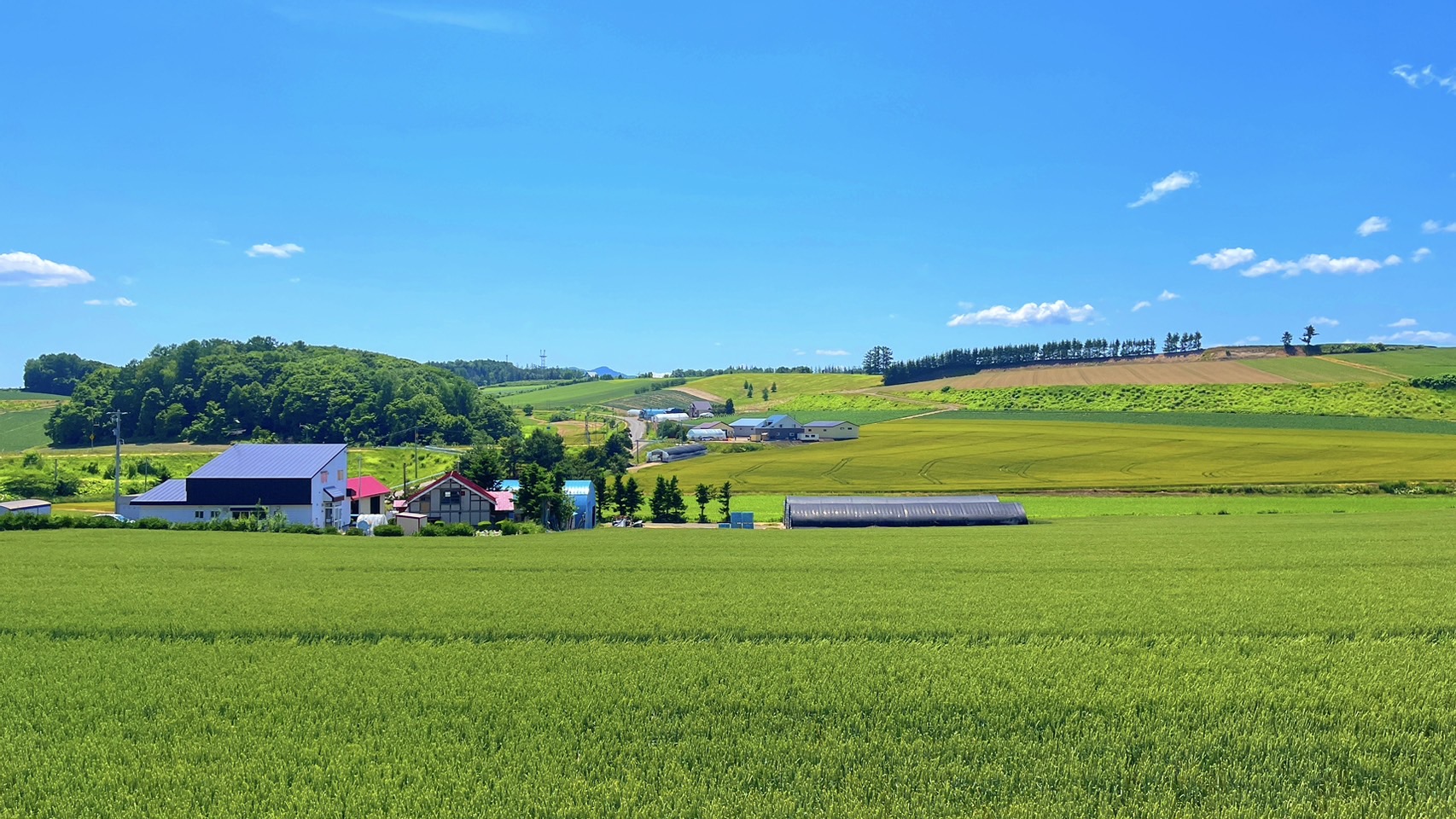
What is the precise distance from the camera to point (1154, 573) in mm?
24047

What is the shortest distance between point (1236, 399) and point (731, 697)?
496ft

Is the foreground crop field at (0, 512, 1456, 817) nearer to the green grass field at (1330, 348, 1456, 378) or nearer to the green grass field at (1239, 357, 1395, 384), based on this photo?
the green grass field at (1239, 357, 1395, 384)

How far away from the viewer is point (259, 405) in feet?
499

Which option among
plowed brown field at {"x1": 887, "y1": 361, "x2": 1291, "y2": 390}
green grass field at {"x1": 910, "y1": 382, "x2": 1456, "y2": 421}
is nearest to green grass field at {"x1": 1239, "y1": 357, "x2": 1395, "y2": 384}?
plowed brown field at {"x1": 887, "y1": 361, "x2": 1291, "y2": 390}

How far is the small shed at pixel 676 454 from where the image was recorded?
115 meters

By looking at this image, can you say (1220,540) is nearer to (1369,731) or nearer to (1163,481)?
(1369,731)

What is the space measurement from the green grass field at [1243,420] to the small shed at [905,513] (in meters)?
76.5

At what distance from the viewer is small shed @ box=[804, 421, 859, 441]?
13200 centimetres

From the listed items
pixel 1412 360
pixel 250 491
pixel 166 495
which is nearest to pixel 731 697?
pixel 250 491

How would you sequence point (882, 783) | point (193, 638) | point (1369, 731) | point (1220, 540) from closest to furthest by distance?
point (882, 783) → point (1369, 731) → point (193, 638) → point (1220, 540)

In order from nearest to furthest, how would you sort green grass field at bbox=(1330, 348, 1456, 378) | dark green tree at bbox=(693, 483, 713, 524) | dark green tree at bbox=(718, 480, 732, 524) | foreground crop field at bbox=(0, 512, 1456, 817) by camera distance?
foreground crop field at bbox=(0, 512, 1456, 817)
dark green tree at bbox=(718, 480, 732, 524)
dark green tree at bbox=(693, 483, 713, 524)
green grass field at bbox=(1330, 348, 1456, 378)

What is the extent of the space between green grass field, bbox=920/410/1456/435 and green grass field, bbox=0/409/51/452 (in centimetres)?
16944

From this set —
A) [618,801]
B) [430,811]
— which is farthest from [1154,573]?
[430,811]

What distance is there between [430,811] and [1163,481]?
7848 cm
